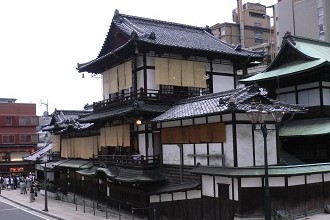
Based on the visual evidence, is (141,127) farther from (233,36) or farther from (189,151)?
(233,36)

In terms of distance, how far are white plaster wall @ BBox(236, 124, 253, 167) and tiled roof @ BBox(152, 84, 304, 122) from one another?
144 centimetres

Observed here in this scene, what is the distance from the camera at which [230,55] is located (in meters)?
33.5

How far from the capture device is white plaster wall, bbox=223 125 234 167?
2211 centimetres

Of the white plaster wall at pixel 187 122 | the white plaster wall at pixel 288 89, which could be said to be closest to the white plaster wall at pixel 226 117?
the white plaster wall at pixel 187 122

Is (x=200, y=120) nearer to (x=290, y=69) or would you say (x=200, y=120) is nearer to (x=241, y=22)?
(x=290, y=69)

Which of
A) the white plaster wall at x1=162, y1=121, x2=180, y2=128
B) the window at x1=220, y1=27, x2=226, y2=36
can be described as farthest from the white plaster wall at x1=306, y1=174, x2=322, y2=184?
the window at x1=220, y1=27, x2=226, y2=36

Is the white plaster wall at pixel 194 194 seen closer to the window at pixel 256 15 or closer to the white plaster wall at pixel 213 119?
the white plaster wall at pixel 213 119

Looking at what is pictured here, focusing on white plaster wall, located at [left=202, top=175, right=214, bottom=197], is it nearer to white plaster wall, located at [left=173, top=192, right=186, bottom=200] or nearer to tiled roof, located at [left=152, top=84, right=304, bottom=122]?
white plaster wall, located at [left=173, top=192, right=186, bottom=200]

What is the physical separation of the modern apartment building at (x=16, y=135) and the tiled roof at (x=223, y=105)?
172 feet

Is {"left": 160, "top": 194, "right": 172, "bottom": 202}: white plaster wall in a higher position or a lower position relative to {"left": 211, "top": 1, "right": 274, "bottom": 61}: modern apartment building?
lower

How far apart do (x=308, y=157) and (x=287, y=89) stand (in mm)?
5469

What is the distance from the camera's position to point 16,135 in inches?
2879

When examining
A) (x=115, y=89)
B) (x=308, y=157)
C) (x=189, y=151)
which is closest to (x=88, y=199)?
(x=115, y=89)

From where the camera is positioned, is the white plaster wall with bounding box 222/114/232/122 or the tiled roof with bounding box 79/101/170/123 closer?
the white plaster wall with bounding box 222/114/232/122
